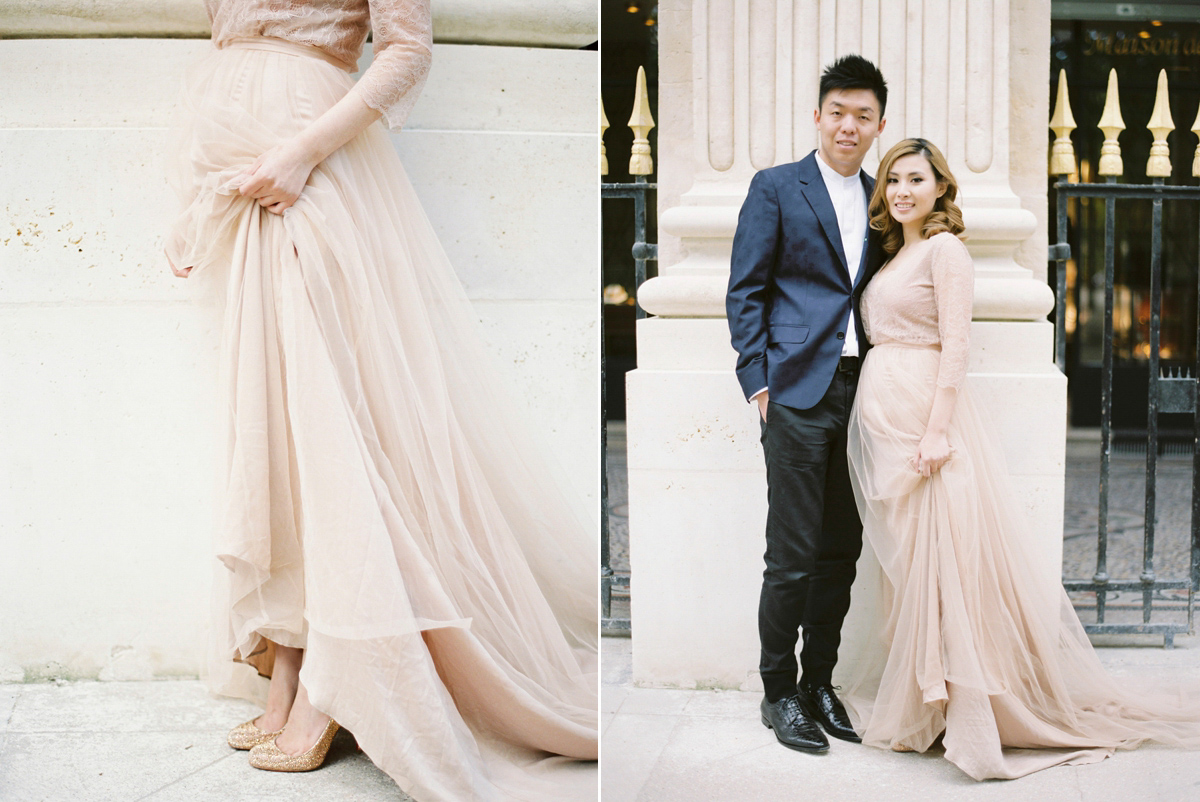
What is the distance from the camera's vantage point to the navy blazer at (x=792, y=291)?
298 cm

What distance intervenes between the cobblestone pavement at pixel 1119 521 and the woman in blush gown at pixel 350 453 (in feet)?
4.55

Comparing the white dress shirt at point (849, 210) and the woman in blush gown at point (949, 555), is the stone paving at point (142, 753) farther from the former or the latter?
the white dress shirt at point (849, 210)

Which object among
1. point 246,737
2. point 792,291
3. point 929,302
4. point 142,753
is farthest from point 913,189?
point 142,753

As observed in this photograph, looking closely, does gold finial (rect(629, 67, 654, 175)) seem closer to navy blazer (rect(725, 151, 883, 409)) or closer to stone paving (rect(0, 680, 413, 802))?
navy blazer (rect(725, 151, 883, 409))

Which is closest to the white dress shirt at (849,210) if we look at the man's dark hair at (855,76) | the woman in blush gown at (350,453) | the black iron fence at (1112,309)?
the man's dark hair at (855,76)

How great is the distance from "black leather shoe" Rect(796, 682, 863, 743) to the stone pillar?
13.4 inches

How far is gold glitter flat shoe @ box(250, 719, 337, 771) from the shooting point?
2.60 meters

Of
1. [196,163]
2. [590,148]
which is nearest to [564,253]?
[590,148]

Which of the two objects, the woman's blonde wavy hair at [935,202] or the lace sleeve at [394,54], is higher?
the lace sleeve at [394,54]

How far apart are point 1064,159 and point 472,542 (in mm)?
2728

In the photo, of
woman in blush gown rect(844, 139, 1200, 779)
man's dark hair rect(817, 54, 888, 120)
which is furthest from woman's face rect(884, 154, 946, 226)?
man's dark hair rect(817, 54, 888, 120)

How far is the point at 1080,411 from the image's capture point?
9.38m

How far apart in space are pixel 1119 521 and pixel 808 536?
3.92m

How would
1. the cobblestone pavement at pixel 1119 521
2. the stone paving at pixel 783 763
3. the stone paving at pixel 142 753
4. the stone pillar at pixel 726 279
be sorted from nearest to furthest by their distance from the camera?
the stone paving at pixel 142 753
the stone paving at pixel 783 763
the stone pillar at pixel 726 279
the cobblestone pavement at pixel 1119 521
